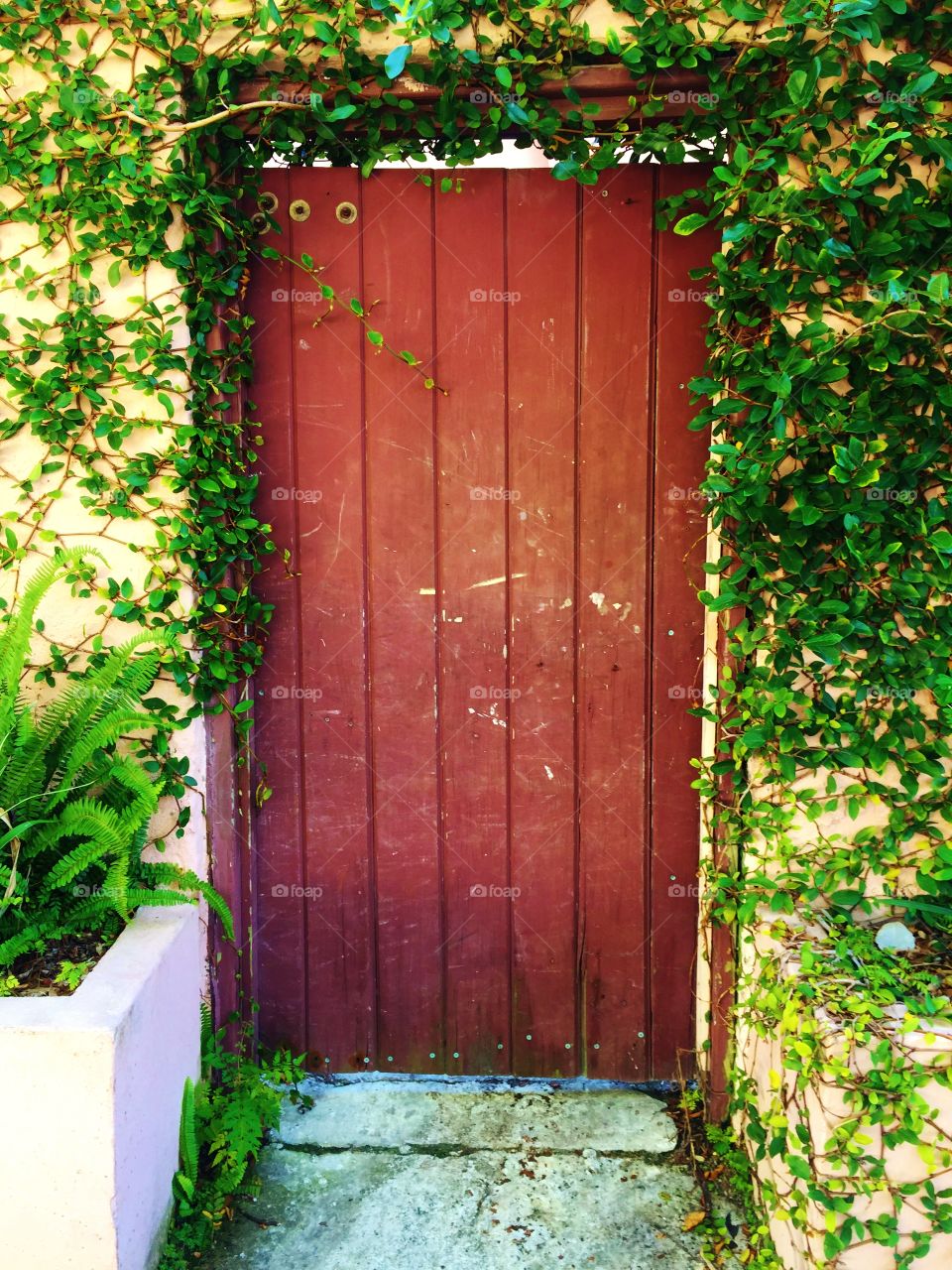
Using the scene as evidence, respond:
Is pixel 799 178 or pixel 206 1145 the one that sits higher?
pixel 799 178

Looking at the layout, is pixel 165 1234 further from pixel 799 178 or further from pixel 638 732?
pixel 799 178

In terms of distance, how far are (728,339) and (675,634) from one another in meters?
0.81

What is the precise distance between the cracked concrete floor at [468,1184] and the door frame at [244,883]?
28 cm

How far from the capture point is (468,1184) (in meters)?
2.30

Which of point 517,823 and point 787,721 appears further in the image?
point 517,823

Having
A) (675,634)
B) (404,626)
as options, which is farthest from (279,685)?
→ (675,634)

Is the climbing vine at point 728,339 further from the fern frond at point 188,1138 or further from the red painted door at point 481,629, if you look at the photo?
the fern frond at point 188,1138

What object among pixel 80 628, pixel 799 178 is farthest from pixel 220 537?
pixel 799 178

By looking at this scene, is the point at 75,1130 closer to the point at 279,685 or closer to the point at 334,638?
the point at 279,685

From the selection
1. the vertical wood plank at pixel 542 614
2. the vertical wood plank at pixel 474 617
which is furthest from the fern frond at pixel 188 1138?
the vertical wood plank at pixel 542 614

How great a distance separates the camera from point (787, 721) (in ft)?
7.23

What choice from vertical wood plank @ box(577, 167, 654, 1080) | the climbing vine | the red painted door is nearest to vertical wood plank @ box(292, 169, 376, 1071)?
the red painted door

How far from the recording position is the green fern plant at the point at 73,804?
6.63 feet

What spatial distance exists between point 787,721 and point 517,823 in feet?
2.76
